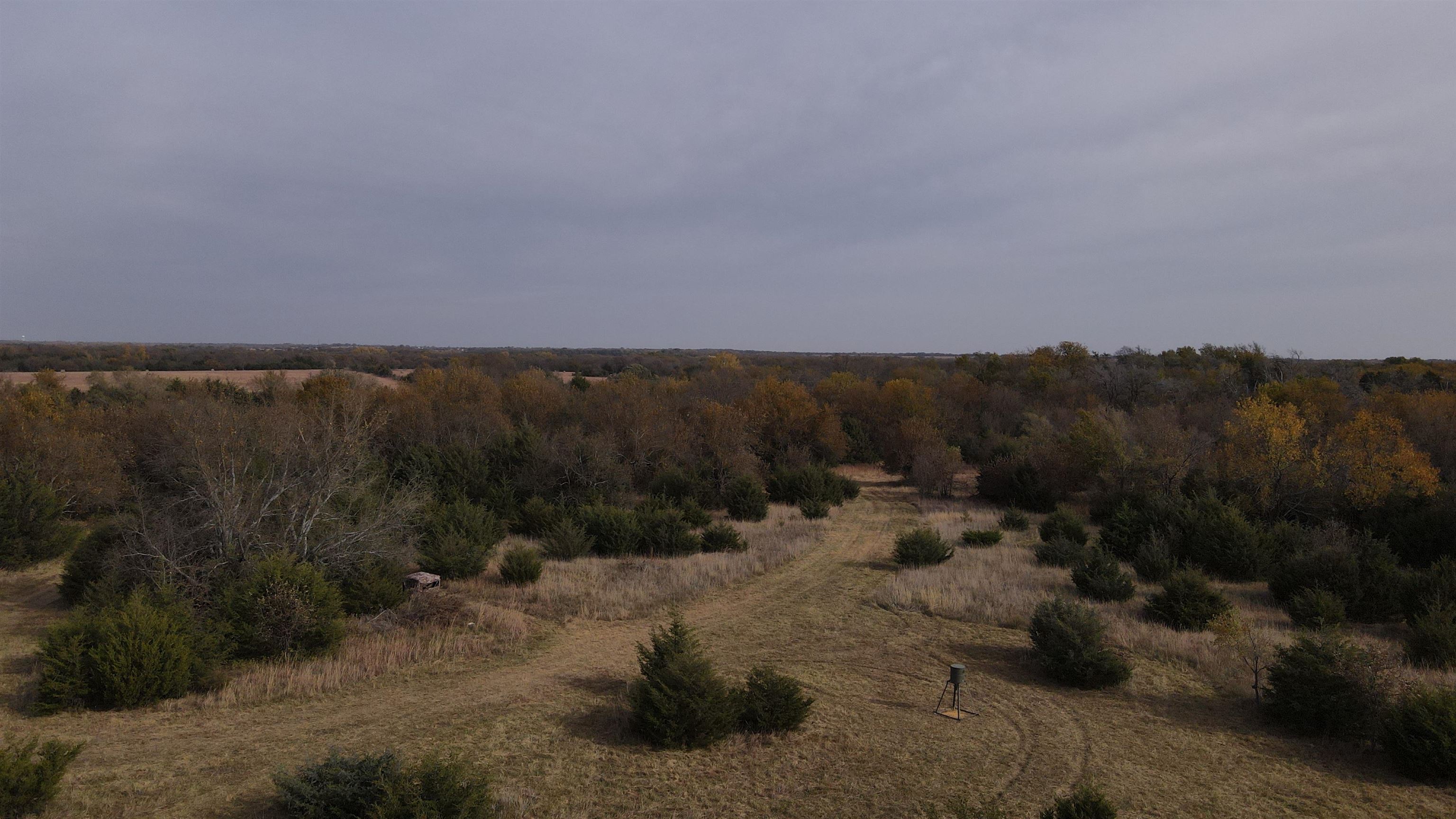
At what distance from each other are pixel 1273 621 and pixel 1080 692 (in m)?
5.80

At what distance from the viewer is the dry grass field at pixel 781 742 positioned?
20.2 ft

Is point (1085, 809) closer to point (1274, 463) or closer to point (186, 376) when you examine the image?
point (1274, 463)

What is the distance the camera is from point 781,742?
741 cm

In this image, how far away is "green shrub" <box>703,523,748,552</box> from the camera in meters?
17.3

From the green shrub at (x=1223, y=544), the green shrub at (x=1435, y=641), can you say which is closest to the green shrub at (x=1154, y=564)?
the green shrub at (x=1223, y=544)

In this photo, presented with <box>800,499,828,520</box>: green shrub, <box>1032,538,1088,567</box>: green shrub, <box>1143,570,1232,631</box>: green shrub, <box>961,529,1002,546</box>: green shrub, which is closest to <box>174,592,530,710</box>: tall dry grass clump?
<box>1143,570,1232,631</box>: green shrub

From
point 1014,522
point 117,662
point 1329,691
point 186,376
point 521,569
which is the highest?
point 186,376

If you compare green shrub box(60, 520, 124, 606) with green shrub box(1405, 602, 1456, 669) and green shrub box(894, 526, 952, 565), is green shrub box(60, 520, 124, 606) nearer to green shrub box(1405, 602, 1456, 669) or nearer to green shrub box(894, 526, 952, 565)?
green shrub box(894, 526, 952, 565)

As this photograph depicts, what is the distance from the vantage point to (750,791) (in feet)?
20.8

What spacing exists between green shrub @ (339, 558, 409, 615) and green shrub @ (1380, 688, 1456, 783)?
44.3 ft

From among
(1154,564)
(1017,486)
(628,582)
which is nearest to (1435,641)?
(1154,564)

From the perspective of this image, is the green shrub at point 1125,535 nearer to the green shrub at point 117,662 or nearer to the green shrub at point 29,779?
the green shrub at point 117,662

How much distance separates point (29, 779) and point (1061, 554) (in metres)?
17.2

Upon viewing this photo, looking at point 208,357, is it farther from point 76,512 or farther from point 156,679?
point 156,679
